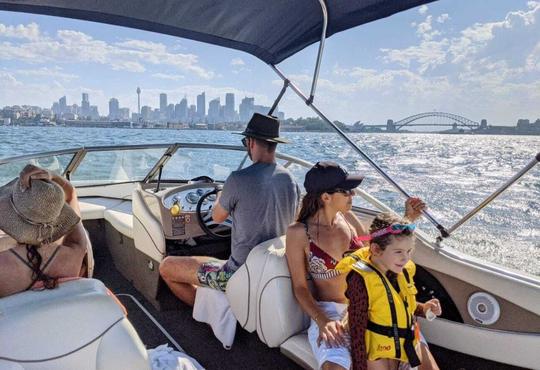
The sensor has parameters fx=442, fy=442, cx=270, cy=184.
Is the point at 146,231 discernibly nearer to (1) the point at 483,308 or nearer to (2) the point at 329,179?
(2) the point at 329,179

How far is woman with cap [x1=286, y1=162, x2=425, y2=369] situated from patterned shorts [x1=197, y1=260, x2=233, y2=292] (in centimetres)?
48

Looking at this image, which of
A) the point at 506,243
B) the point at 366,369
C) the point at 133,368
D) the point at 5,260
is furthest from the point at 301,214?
the point at 506,243

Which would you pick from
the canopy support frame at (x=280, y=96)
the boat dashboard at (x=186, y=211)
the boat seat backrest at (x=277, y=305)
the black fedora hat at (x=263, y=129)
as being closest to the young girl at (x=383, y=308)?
the boat seat backrest at (x=277, y=305)

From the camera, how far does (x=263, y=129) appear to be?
2.17m

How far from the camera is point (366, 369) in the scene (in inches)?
57.6

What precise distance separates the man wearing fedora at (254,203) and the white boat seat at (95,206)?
1.26m

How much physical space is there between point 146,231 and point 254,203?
913mm

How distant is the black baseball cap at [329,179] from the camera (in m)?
1.77

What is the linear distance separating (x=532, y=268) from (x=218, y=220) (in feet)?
7.34

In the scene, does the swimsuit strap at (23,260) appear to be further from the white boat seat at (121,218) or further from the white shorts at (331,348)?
the white boat seat at (121,218)

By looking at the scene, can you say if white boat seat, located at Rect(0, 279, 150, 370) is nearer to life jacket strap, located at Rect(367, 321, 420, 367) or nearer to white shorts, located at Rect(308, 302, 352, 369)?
white shorts, located at Rect(308, 302, 352, 369)

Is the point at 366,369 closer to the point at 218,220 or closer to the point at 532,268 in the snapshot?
the point at 218,220

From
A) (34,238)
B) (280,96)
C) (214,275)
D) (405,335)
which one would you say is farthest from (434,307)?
(280,96)

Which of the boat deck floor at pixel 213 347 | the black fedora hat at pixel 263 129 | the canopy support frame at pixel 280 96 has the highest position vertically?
the canopy support frame at pixel 280 96
